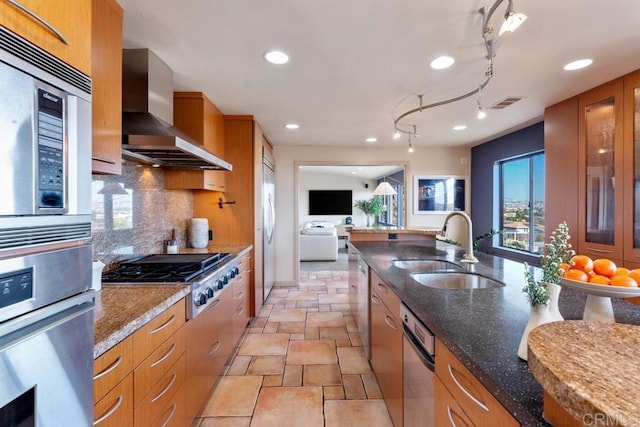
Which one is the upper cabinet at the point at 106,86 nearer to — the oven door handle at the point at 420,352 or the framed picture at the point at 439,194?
the oven door handle at the point at 420,352

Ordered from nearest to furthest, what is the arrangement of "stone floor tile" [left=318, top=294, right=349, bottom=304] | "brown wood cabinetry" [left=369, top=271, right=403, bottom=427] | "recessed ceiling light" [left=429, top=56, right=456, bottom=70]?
1. "brown wood cabinetry" [left=369, top=271, right=403, bottom=427]
2. "recessed ceiling light" [left=429, top=56, right=456, bottom=70]
3. "stone floor tile" [left=318, top=294, right=349, bottom=304]

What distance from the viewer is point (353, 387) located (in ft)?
6.93

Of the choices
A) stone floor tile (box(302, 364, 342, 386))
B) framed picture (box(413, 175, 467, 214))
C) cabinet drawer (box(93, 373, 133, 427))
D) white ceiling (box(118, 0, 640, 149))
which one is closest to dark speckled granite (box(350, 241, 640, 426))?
stone floor tile (box(302, 364, 342, 386))

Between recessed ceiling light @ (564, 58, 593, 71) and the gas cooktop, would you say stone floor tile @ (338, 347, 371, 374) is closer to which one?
the gas cooktop

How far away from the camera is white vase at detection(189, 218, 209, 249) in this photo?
9.50 ft

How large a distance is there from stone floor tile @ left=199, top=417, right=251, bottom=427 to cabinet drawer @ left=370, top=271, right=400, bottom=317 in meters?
1.16

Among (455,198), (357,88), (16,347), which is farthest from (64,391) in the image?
(455,198)

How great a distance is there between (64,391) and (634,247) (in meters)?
3.54

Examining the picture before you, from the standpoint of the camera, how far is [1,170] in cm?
56

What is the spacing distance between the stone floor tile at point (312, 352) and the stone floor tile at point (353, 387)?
0.83 feet

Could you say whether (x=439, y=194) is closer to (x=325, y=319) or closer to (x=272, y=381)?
(x=325, y=319)

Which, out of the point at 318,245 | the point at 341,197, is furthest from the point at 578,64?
the point at 341,197

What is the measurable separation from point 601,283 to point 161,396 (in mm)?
1727

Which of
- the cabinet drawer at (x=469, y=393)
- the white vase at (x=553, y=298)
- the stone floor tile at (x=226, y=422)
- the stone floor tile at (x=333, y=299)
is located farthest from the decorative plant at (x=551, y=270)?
the stone floor tile at (x=333, y=299)
